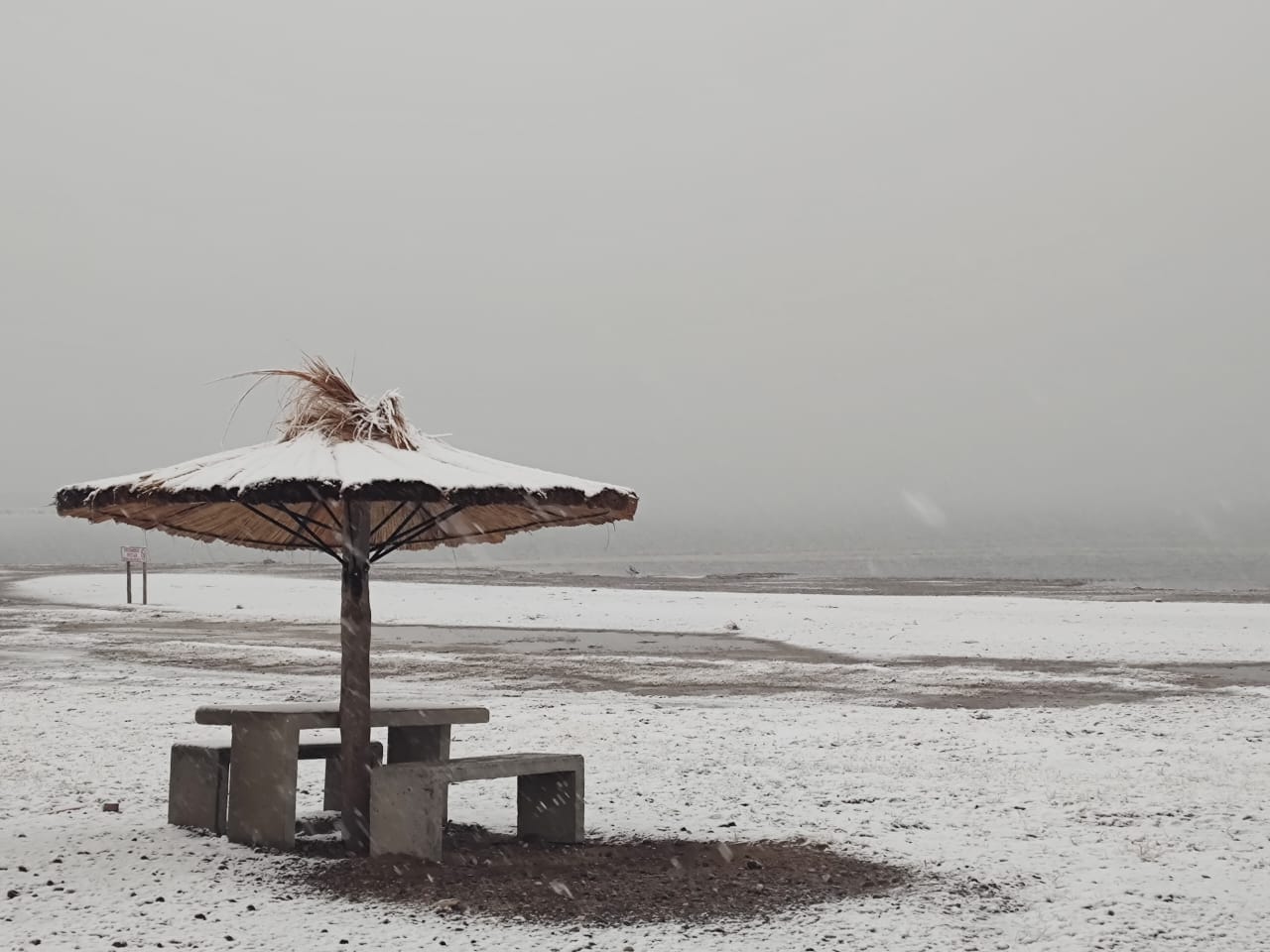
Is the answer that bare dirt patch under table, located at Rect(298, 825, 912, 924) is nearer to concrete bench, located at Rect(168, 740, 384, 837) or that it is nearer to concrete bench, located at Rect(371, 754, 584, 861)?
concrete bench, located at Rect(371, 754, 584, 861)

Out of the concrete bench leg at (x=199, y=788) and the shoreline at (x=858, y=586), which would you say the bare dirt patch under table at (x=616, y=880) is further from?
the shoreline at (x=858, y=586)

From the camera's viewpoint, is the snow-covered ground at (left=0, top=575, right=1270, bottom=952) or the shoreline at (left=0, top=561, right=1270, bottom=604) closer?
the snow-covered ground at (left=0, top=575, right=1270, bottom=952)

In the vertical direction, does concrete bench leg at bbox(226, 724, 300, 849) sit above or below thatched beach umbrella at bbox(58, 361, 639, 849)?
below

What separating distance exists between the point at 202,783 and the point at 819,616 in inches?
897

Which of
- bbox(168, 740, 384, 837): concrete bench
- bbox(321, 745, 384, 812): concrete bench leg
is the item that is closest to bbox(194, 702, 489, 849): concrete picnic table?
bbox(168, 740, 384, 837): concrete bench

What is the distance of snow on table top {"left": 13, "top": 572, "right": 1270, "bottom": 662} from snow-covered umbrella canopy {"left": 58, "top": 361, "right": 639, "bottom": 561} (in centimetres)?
1439

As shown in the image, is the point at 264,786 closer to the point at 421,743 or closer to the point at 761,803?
the point at 421,743

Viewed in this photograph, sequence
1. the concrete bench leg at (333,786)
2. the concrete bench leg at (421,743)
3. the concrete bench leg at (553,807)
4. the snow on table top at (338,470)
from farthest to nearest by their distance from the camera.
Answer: the concrete bench leg at (333,786) → the concrete bench leg at (421,743) → the concrete bench leg at (553,807) → the snow on table top at (338,470)

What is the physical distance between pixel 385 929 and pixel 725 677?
11.8m

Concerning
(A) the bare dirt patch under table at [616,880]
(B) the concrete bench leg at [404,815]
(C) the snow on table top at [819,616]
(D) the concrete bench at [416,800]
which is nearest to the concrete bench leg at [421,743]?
(A) the bare dirt patch under table at [616,880]

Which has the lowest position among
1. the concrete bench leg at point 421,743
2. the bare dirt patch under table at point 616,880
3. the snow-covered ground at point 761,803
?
the bare dirt patch under table at point 616,880

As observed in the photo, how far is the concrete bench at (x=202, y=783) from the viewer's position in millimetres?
7918

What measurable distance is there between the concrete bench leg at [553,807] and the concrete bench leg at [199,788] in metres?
1.87

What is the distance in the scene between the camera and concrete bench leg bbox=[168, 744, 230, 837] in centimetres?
792
